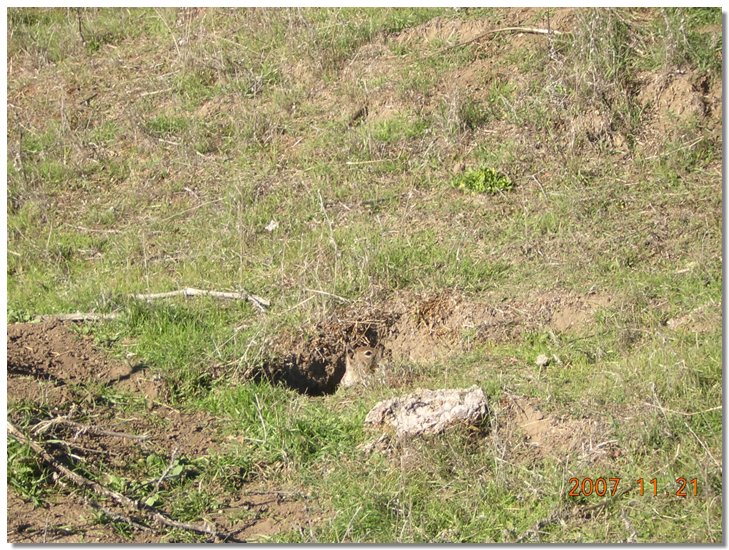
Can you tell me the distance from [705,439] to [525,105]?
351 cm

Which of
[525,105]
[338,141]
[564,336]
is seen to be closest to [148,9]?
[338,141]

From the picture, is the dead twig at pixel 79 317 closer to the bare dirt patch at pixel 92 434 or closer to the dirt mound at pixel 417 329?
the bare dirt patch at pixel 92 434

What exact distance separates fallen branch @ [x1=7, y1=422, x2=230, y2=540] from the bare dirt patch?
45mm

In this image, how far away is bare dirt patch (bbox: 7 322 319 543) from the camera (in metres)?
4.47

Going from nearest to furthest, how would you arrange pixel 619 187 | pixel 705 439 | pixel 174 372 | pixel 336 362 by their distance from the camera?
1. pixel 705 439
2. pixel 174 372
3. pixel 336 362
4. pixel 619 187

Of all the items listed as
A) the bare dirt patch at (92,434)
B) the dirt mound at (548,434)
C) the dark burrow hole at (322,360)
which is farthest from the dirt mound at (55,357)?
the dirt mound at (548,434)

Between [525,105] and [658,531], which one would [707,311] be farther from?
[525,105]

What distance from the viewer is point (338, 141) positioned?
25.2ft

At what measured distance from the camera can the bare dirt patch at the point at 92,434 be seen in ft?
14.7

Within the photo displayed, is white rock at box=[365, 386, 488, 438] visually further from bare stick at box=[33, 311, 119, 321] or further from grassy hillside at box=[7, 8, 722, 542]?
bare stick at box=[33, 311, 119, 321]

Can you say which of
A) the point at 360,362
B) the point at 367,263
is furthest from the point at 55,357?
the point at 367,263
